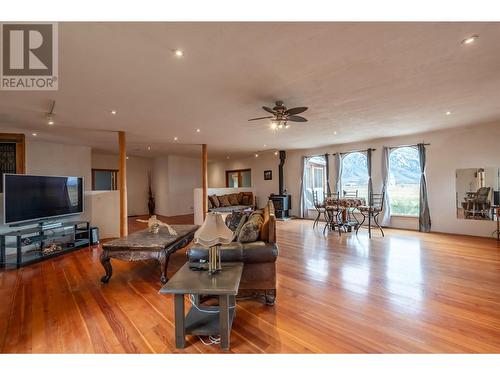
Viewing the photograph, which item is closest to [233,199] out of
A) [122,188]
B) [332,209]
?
[332,209]

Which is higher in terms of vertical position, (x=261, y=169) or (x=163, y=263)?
(x=261, y=169)

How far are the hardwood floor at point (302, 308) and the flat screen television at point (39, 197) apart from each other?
3.09 feet

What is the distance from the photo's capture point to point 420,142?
6.13 meters

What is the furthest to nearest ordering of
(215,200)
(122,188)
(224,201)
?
1. (224,201)
2. (215,200)
3. (122,188)

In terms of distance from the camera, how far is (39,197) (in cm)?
428

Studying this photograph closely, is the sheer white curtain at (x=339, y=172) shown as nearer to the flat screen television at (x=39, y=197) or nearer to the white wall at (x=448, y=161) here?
the white wall at (x=448, y=161)

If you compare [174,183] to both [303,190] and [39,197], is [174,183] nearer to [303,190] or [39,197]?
[303,190]

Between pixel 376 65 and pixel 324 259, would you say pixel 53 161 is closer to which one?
pixel 324 259

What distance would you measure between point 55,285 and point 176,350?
2.31 meters

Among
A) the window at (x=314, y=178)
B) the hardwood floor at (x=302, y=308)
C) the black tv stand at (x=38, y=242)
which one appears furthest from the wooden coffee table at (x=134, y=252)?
the window at (x=314, y=178)

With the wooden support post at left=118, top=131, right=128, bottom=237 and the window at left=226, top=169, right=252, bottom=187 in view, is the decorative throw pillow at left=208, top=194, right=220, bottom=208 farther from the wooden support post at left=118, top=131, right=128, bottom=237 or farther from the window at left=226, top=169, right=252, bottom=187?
the window at left=226, top=169, right=252, bottom=187

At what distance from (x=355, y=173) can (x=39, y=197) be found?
7971 mm

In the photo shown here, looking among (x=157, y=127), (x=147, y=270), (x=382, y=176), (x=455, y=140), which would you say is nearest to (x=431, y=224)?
(x=382, y=176)

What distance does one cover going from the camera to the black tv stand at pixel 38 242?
377 centimetres
